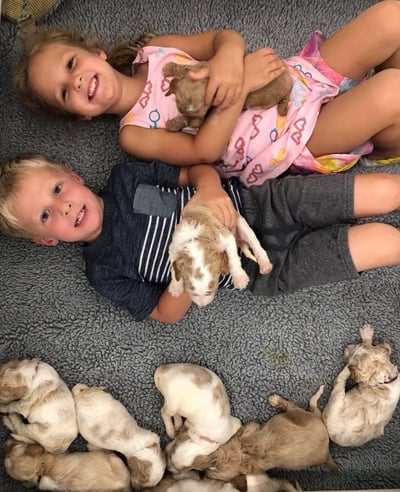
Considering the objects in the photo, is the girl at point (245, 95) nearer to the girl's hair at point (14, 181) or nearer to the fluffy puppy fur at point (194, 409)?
the girl's hair at point (14, 181)

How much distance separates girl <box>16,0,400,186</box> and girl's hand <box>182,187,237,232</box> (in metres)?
0.14

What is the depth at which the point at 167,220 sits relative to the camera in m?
1.51

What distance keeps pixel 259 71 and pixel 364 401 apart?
3.12 ft

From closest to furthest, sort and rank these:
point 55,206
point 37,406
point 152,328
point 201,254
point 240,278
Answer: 1. point 201,254
2. point 240,278
3. point 55,206
4. point 37,406
5. point 152,328

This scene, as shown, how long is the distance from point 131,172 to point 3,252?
0.48 m

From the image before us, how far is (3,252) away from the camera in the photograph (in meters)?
1.69

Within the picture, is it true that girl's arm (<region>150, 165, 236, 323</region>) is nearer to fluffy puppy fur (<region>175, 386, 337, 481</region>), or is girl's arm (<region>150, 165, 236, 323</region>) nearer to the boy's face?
the boy's face

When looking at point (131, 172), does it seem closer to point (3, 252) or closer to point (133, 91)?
point (133, 91)

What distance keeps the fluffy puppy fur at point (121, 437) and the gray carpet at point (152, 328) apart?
10cm

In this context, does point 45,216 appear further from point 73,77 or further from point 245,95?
point 245,95

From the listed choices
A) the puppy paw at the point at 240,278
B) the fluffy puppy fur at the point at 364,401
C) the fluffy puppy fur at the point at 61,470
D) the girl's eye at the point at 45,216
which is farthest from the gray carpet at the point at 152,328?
the puppy paw at the point at 240,278

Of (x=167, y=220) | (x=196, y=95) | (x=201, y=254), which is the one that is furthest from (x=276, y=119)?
(x=201, y=254)


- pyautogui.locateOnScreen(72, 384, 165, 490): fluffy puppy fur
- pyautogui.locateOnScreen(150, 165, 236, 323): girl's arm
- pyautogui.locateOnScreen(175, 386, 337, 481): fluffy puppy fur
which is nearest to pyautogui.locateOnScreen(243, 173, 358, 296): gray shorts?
pyautogui.locateOnScreen(150, 165, 236, 323): girl's arm

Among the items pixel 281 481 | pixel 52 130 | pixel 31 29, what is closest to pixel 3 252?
pixel 52 130
